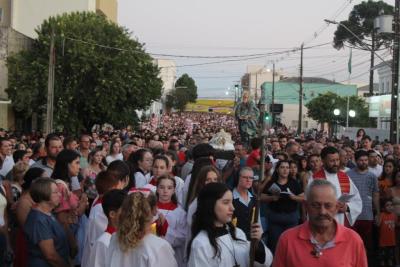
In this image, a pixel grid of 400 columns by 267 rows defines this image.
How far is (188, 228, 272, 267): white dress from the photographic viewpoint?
4.37 metres

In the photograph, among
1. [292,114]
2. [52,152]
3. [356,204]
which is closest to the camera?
[356,204]

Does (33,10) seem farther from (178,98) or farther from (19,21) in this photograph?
(178,98)

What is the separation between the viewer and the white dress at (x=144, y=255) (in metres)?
4.32

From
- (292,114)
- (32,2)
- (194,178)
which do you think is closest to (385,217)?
(194,178)

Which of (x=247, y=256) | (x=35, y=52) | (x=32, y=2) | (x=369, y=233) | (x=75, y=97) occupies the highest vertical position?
(x=32, y=2)

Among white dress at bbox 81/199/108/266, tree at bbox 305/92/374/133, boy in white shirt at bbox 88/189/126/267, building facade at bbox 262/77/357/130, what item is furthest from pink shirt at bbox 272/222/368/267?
building facade at bbox 262/77/357/130

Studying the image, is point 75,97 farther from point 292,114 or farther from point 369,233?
point 292,114

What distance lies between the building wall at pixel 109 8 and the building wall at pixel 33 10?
283 inches

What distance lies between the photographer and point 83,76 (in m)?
32.9

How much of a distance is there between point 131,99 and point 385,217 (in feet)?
83.2

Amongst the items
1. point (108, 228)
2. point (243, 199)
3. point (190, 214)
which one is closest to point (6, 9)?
point (243, 199)

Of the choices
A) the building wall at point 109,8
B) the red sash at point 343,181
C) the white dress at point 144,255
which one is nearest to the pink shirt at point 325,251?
the white dress at point 144,255

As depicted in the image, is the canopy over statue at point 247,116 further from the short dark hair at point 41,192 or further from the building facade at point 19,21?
the building facade at point 19,21

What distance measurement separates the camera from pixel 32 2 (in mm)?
49500
